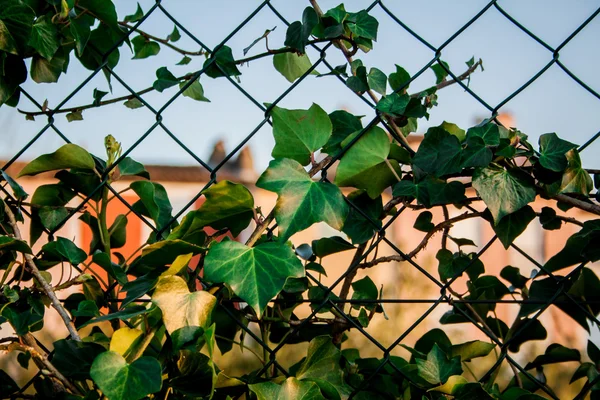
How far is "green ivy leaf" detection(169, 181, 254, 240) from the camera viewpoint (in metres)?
0.64

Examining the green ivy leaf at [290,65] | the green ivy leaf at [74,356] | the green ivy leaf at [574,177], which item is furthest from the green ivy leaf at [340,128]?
the green ivy leaf at [74,356]

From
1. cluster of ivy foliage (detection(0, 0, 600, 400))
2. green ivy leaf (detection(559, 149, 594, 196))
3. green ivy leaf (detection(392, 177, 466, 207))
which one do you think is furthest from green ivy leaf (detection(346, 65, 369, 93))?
green ivy leaf (detection(559, 149, 594, 196))

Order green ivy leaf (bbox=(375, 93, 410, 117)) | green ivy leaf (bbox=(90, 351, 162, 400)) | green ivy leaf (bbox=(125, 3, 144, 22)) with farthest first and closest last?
green ivy leaf (bbox=(125, 3, 144, 22))
green ivy leaf (bbox=(375, 93, 410, 117))
green ivy leaf (bbox=(90, 351, 162, 400))

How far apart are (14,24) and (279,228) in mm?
393

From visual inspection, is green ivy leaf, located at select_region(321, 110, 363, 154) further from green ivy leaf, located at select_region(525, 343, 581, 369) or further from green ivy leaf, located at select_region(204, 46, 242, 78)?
green ivy leaf, located at select_region(525, 343, 581, 369)

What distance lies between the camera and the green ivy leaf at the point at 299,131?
2.19 ft

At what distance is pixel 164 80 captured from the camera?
0.79m

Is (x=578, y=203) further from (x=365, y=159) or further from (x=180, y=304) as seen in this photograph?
(x=180, y=304)

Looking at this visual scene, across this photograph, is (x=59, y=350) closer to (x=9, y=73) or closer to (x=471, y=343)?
(x=9, y=73)

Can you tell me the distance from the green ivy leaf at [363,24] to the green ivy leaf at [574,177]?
24 centimetres

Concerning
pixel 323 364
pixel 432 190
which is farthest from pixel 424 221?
pixel 323 364

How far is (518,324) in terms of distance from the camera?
856 mm

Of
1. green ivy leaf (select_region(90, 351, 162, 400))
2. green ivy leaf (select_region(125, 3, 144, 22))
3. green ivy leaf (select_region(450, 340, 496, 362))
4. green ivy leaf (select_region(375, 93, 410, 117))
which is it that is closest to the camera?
green ivy leaf (select_region(90, 351, 162, 400))

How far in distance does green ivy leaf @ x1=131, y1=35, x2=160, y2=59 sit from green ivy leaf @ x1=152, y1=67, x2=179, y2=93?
6.3 inches
